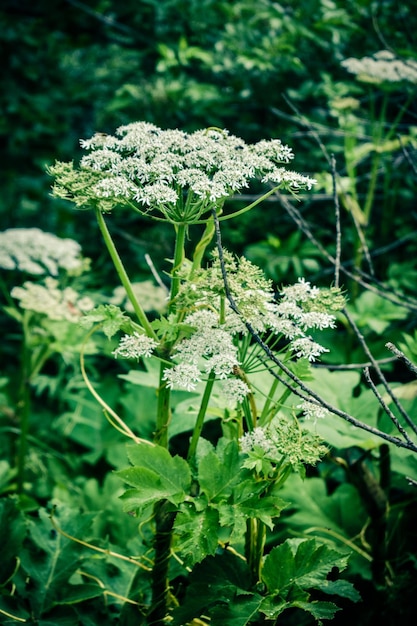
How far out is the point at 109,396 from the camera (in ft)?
9.15

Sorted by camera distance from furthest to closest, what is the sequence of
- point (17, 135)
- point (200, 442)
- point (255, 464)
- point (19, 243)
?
point (17, 135), point (19, 243), point (200, 442), point (255, 464)

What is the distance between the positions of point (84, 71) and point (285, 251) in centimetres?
276

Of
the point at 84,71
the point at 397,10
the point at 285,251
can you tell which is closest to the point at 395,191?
the point at 285,251

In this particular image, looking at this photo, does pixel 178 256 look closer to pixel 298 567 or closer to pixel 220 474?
pixel 220 474

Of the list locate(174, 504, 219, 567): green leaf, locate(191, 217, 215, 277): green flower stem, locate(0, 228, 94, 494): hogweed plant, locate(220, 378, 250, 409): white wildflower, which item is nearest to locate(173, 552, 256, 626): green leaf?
locate(174, 504, 219, 567): green leaf

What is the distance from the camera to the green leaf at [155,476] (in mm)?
1164

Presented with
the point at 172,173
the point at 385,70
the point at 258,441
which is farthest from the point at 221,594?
the point at 385,70

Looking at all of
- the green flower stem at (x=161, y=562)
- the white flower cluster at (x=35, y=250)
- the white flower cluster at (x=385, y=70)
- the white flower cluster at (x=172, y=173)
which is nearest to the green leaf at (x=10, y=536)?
the green flower stem at (x=161, y=562)

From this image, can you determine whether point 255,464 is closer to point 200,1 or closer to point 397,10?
point 397,10

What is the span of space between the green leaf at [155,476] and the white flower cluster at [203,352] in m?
0.21

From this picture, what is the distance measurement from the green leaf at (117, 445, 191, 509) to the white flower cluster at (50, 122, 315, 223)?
537 mm

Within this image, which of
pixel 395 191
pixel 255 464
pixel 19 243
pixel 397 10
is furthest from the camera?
pixel 397 10

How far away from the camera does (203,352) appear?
3.61ft

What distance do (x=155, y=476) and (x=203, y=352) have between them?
1.04 ft
